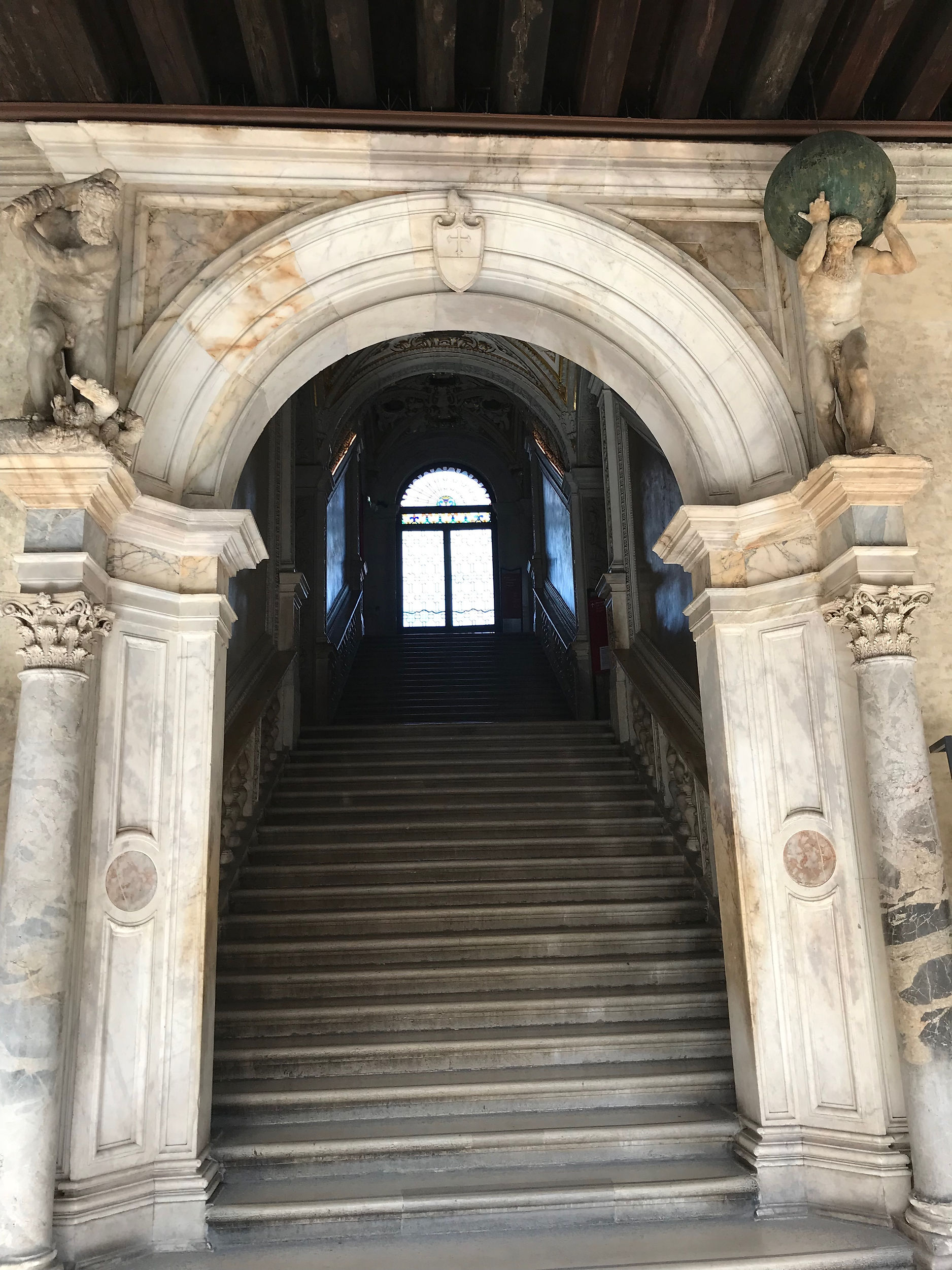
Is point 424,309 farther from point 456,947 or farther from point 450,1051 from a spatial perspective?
point 450,1051

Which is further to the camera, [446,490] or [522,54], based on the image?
[446,490]

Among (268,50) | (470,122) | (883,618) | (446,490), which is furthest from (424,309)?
(446,490)

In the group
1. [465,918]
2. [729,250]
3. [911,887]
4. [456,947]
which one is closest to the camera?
[911,887]

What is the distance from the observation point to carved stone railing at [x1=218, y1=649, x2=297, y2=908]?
19.8ft

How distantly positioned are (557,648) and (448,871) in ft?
18.5

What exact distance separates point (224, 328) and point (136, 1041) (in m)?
2.98

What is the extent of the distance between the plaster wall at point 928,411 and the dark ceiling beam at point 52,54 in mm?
3574

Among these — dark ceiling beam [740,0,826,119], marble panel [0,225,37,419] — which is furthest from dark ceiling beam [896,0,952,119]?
marble panel [0,225,37,419]

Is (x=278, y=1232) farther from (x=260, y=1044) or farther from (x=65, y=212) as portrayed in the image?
(x=65, y=212)

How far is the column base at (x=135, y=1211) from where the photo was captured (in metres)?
3.60

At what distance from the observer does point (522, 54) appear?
14.5 ft

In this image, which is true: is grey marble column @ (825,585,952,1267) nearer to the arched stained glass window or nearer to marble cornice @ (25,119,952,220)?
marble cornice @ (25,119,952,220)

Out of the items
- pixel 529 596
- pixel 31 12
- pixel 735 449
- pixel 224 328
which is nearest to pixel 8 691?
pixel 224 328

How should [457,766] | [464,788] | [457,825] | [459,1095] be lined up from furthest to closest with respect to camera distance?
[457,766], [464,788], [457,825], [459,1095]
